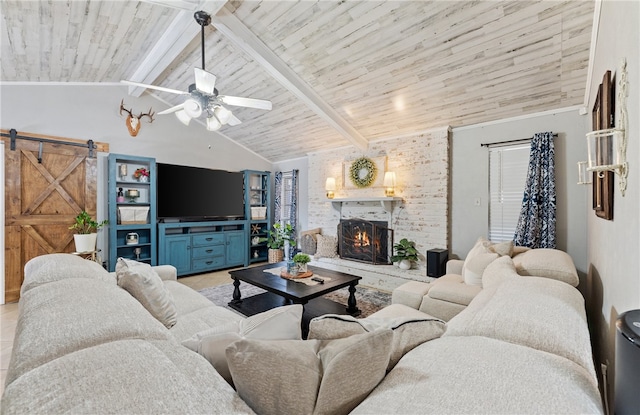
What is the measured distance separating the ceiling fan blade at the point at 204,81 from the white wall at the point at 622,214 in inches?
103

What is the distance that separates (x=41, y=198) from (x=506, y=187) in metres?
6.40

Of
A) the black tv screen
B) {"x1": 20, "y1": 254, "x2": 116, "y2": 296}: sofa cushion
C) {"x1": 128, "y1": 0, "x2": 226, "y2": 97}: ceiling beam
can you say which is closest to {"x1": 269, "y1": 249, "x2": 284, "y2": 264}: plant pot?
the black tv screen

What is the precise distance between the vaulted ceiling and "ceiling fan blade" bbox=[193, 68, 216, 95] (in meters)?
0.78

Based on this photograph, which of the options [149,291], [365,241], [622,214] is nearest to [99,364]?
[149,291]

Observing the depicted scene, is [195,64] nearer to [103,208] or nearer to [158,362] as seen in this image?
[103,208]

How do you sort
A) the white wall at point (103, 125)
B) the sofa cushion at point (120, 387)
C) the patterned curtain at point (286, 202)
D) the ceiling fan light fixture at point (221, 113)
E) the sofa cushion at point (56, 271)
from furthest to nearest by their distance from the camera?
1. the patterned curtain at point (286, 202)
2. the white wall at point (103, 125)
3. the ceiling fan light fixture at point (221, 113)
4. the sofa cushion at point (56, 271)
5. the sofa cushion at point (120, 387)

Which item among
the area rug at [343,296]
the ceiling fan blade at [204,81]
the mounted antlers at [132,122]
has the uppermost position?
the mounted antlers at [132,122]

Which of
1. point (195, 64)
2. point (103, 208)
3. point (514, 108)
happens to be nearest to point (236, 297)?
point (103, 208)

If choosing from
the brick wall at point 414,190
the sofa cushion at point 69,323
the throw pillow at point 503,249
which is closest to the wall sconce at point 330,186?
the brick wall at point 414,190

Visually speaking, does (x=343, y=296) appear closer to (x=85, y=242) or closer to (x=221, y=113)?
(x=221, y=113)

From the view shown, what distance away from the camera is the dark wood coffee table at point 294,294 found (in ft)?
9.07

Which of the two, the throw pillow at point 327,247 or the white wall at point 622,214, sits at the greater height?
the white wall at point 622,214

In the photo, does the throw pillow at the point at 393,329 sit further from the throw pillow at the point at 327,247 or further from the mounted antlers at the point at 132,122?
the mounted antlers at the point at 132,122

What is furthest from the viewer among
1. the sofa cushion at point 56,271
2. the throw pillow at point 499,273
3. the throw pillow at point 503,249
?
the throw pillow at point 503,249
